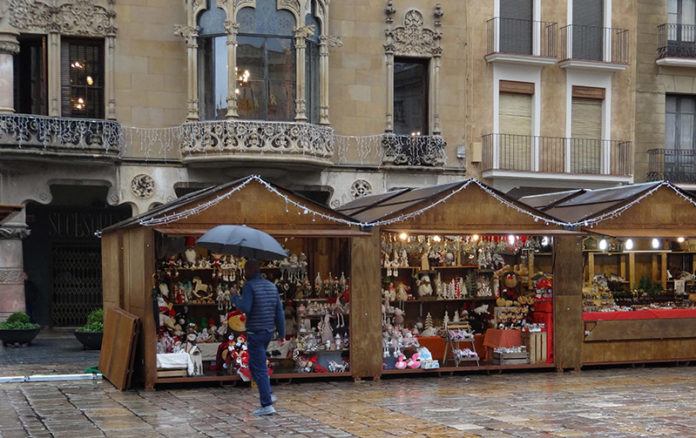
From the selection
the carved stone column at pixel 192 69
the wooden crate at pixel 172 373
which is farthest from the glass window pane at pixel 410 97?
the wooden crate at pixel 172 373

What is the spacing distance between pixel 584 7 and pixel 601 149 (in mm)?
3855

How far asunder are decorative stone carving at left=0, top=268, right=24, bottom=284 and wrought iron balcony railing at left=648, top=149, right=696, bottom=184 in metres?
16.4

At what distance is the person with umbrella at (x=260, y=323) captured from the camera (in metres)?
10.9

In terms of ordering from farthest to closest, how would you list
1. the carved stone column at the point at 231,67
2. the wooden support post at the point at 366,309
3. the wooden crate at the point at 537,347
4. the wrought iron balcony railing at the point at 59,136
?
the carved stone column at the point at 231,67 < the wrought iron balcony railing at the point at 59,136 < the wooden crate at the point at 537,347 < the wooden support post at the point at 366,309

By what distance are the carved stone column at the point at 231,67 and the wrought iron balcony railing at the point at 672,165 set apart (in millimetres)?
11658

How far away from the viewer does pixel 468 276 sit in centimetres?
1686

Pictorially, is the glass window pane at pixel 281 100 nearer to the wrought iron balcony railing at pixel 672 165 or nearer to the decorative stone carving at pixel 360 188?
the decorative stone carving at pixel 360 188

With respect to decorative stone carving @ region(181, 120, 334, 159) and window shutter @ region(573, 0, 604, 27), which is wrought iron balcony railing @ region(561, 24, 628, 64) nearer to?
window shutter @ region(573, 0, 604, 27)

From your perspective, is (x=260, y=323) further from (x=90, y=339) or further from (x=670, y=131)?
(x=670, y=131)

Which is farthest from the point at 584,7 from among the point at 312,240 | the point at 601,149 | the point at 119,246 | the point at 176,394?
the point at 176,394

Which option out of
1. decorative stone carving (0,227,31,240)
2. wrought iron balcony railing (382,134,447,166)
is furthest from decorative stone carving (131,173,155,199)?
wrought iron balcony railing (382,134,447,166)

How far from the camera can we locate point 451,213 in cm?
1456

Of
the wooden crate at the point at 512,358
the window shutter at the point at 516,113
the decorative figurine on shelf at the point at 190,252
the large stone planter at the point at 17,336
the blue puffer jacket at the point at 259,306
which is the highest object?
the window shutter at the point at 516,113

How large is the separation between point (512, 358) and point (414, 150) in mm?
8981
